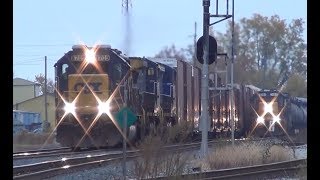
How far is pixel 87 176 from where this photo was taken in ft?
47.9

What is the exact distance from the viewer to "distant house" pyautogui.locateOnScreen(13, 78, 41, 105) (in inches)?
3046

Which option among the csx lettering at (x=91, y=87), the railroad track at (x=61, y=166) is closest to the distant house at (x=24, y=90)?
the csx lettering at (x=91, y=87)

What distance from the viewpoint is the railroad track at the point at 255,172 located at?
560 inches

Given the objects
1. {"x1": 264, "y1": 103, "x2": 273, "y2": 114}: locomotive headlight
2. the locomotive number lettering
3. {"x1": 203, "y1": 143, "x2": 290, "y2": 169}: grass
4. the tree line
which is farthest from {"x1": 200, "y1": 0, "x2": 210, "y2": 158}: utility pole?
the tree line

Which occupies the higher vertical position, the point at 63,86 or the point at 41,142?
the point at 63,86

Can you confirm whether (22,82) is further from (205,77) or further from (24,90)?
(205,77)

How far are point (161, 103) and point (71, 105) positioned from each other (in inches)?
198

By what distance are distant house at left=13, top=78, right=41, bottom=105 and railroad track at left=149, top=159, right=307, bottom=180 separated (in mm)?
61920

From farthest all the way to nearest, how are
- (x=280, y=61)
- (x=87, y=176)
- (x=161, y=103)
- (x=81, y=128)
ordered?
(x=280, y=61) < (x=161, y=103) < (x=81, y=128) < (x=87, y=176)

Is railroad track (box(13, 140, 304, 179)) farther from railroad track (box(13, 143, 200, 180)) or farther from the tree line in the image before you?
the tree line
